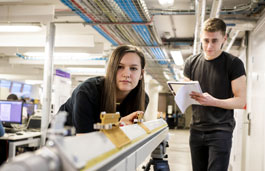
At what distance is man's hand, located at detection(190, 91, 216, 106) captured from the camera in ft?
5.11

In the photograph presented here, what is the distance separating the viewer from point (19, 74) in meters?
11.0

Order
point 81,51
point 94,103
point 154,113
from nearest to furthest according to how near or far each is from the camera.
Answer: point 94,103, point 81,51, point 154,113

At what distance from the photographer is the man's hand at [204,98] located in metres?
1.56

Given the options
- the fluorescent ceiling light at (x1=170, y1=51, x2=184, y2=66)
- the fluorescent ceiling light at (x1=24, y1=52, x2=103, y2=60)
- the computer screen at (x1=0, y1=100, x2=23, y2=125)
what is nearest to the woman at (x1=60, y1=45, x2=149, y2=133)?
the computer screen at (x1=0, y1=100, x2=23, y2=125)

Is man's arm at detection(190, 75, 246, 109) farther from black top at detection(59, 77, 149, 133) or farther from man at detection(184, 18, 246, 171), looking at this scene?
black top at detection(59, 77, 149, 133)

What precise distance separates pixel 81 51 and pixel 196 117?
218 inches

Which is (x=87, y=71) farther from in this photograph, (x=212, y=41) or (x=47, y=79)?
(x=212, y=41)

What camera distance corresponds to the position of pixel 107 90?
1363 mm

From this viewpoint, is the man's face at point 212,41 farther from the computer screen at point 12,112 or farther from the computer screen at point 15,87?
the computer screen at point 15,87

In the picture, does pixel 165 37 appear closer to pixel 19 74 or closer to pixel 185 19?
pixel 185 19

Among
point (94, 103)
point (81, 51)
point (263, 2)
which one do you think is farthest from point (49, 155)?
point (81, 51)

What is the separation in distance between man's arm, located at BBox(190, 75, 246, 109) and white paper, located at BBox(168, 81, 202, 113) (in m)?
0.04

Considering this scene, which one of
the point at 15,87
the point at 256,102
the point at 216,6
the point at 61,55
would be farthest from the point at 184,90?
the point at 15,87

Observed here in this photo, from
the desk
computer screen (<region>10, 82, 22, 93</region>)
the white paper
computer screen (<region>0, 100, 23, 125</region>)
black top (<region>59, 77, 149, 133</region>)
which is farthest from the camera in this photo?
computer screen (<region>10, 82, 22, 93</region>)
